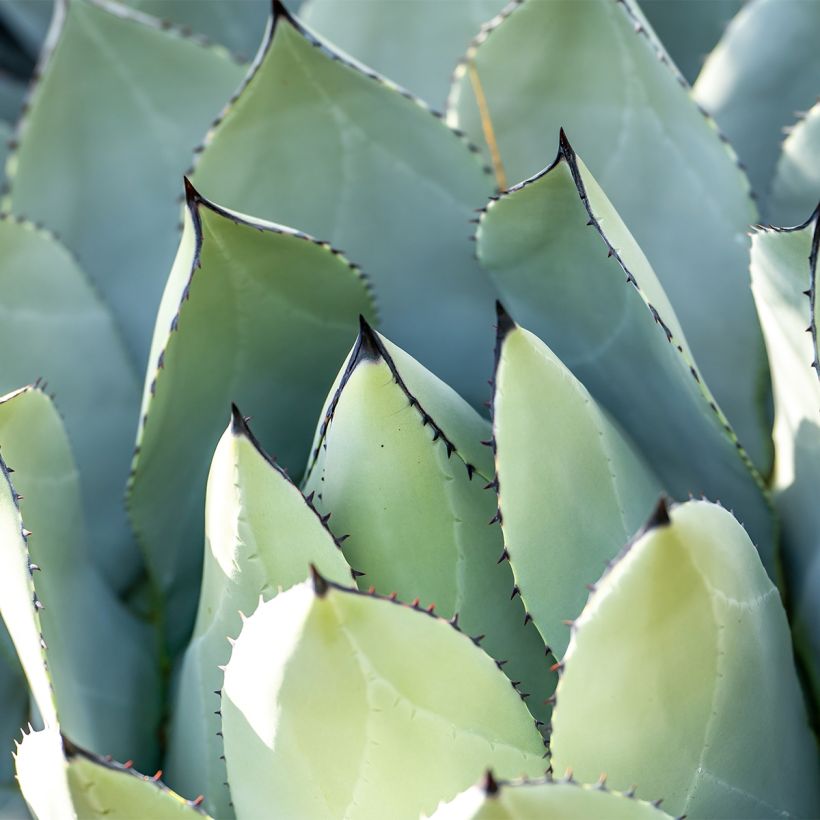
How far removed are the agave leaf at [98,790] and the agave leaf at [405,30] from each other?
2.16 ft

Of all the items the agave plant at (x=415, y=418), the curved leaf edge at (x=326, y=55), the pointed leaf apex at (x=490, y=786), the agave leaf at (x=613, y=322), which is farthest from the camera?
the curved leaf edge at (x=326, y=55)

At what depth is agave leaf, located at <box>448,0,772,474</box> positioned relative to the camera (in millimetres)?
887

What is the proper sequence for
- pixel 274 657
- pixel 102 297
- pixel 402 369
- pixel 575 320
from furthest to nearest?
pixel 102 297
pixel 575 320
pixel 402 369
pixel 274 657

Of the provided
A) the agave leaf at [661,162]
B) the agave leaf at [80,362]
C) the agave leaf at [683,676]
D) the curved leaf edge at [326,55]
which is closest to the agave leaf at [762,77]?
the agave leaf at [661,162]

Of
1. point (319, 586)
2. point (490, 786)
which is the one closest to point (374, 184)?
point (319, 586)

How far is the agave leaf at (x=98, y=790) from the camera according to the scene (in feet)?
2.09

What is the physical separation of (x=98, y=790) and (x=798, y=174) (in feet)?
2.23

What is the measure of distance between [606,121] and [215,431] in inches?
15.5

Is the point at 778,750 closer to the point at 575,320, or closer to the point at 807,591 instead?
the point at 807,591

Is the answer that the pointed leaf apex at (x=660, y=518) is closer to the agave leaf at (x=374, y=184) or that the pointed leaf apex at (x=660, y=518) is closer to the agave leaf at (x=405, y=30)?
the agave leaf at (x=374, y=184)

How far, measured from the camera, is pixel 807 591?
2.56ft

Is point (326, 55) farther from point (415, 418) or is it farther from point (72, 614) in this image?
point (72, 614)

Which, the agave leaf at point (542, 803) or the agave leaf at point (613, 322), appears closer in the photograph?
the agave leaf at point (542, 803)

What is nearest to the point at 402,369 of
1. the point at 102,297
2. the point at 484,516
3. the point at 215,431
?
the point at 484,516
